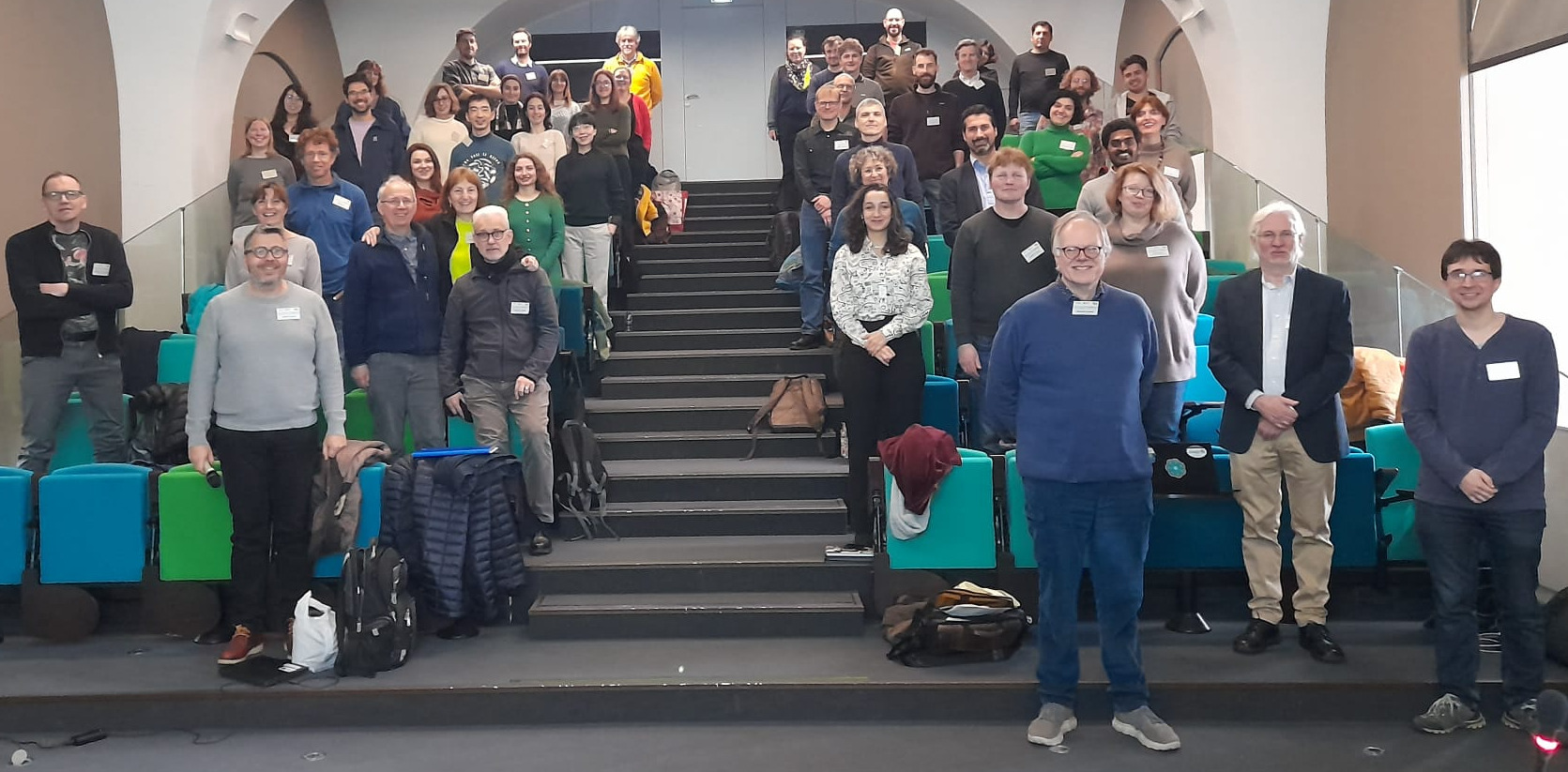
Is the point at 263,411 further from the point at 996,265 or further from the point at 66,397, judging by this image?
the point at 996,265

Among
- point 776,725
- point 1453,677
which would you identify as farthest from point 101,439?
point 1453,677

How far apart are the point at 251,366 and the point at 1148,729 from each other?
319 cm

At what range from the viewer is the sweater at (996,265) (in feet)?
15.9

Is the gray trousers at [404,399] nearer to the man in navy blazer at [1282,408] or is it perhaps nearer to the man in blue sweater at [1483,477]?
the man in navy blazer at [1282,408]

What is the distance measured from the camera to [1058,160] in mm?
7188

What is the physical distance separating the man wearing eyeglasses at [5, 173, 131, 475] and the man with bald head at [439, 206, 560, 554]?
143 centimetres

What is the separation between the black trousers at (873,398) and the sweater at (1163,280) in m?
0.82

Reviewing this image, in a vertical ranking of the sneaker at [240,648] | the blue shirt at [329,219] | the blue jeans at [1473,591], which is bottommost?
the sneaker at [240,648]

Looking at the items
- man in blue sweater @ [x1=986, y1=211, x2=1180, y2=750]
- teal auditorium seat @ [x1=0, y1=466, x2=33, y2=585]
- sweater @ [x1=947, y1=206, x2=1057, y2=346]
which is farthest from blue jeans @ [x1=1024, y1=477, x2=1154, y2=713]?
teal auditorium seat @ [x1=0, y1=466, x2=33, y2=585]

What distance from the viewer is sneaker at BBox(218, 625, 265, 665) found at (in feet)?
14.1

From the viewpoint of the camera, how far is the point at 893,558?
184 inches

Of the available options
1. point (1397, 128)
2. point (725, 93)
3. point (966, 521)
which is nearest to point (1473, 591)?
point (966, 521)

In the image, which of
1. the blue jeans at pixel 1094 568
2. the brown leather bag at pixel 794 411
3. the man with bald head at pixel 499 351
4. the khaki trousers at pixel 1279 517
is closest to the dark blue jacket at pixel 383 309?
the man with bald head at pixel 499 351

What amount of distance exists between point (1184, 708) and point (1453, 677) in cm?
79
